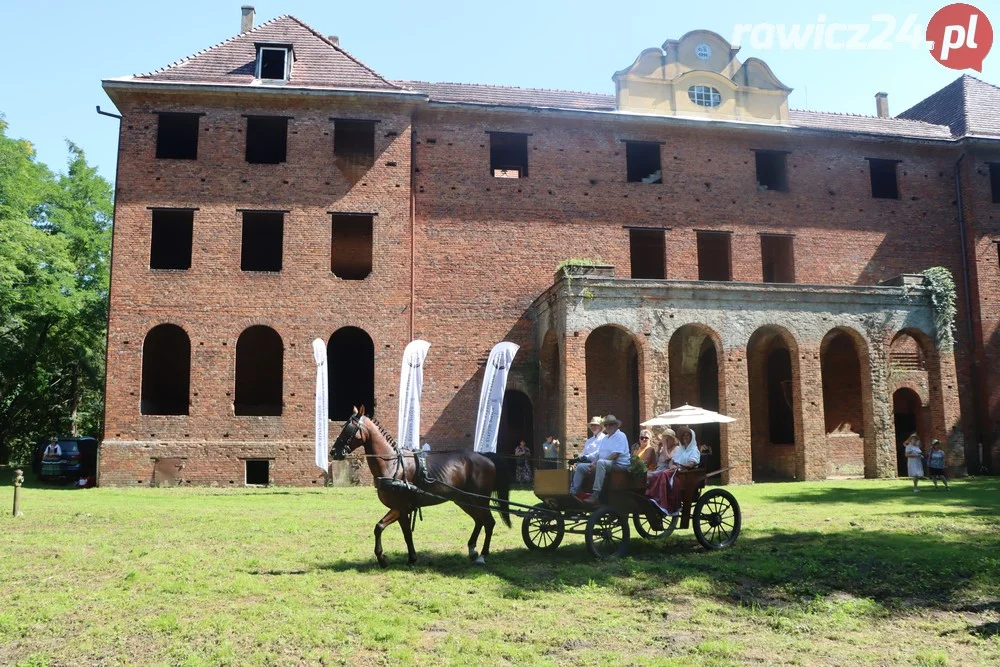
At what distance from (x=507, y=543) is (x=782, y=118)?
22.3m

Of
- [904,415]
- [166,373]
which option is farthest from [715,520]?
[166,373]

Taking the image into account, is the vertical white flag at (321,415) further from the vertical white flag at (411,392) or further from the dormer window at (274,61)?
the dormer window at (274,61)

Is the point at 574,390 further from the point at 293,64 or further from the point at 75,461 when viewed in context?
the point at 75,461

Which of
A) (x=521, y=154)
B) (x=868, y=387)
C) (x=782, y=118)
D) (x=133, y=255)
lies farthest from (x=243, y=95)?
(x=868, y=387)

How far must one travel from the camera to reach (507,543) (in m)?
11.8

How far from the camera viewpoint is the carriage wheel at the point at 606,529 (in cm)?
1010

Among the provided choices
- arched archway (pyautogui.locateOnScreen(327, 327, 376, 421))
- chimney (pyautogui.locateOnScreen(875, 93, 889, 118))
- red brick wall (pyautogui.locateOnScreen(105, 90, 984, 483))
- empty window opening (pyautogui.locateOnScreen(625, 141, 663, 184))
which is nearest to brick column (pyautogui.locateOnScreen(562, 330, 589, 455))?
red brick wall (pyautogui.locateOnScreen(105, 90, 984, 483))

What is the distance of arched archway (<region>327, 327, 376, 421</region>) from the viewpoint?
2773 cm

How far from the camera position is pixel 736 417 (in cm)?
2267

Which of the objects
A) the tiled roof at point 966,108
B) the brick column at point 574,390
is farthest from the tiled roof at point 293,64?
the tiled roof at point 966,108

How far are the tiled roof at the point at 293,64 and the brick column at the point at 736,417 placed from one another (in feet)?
42.7

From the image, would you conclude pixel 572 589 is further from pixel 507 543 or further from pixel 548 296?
pixel 548 296

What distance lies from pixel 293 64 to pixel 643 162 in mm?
12222

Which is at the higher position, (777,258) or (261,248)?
(261,248)
